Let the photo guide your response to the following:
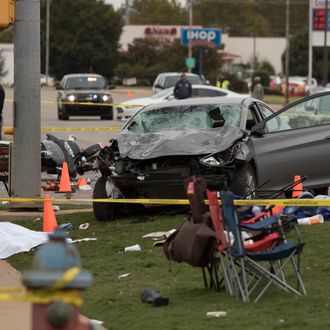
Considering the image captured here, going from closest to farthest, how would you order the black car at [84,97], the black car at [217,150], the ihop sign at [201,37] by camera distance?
the black car at [217,150] < the black car at [84,97] < the ihop sign at [201,37]

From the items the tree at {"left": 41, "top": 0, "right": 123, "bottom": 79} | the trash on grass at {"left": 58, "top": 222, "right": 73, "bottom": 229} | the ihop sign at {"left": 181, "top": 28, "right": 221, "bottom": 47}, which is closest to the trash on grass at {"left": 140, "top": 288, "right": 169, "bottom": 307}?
the trash on grass at {"left": 58, "top": 222, "right": 73, "bottom": 229}

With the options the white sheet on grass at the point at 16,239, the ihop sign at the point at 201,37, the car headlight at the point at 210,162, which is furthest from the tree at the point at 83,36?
the white sheet on grass at the point at 16,239

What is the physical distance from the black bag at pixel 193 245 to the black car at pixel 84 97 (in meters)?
30.0

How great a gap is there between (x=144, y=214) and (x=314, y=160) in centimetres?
231

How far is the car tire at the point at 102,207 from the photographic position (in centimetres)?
1352

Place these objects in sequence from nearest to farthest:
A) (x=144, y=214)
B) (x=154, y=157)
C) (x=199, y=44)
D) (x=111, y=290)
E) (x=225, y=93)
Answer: (x=111, y=290)
(x=154, y=157)
(x=144, y=214)
(x=225, y=93)
(x=199, y=44)

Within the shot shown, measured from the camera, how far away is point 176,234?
878 cm

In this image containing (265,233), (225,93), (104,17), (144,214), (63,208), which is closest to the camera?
(265,233)

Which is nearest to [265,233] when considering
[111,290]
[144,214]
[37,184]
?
[111,290]

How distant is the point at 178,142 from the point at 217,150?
0.50m

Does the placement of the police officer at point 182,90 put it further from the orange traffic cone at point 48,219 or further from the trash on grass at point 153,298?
the trash on grass at point 153,298

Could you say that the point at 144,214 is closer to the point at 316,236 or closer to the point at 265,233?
the point at 316,236

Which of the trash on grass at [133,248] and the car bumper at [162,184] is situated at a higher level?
the car bumper at [162,184]

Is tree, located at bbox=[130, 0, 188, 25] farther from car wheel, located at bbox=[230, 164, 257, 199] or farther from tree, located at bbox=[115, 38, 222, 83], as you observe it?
car wheel, located at bbox=[230, 164, 257, 199]
